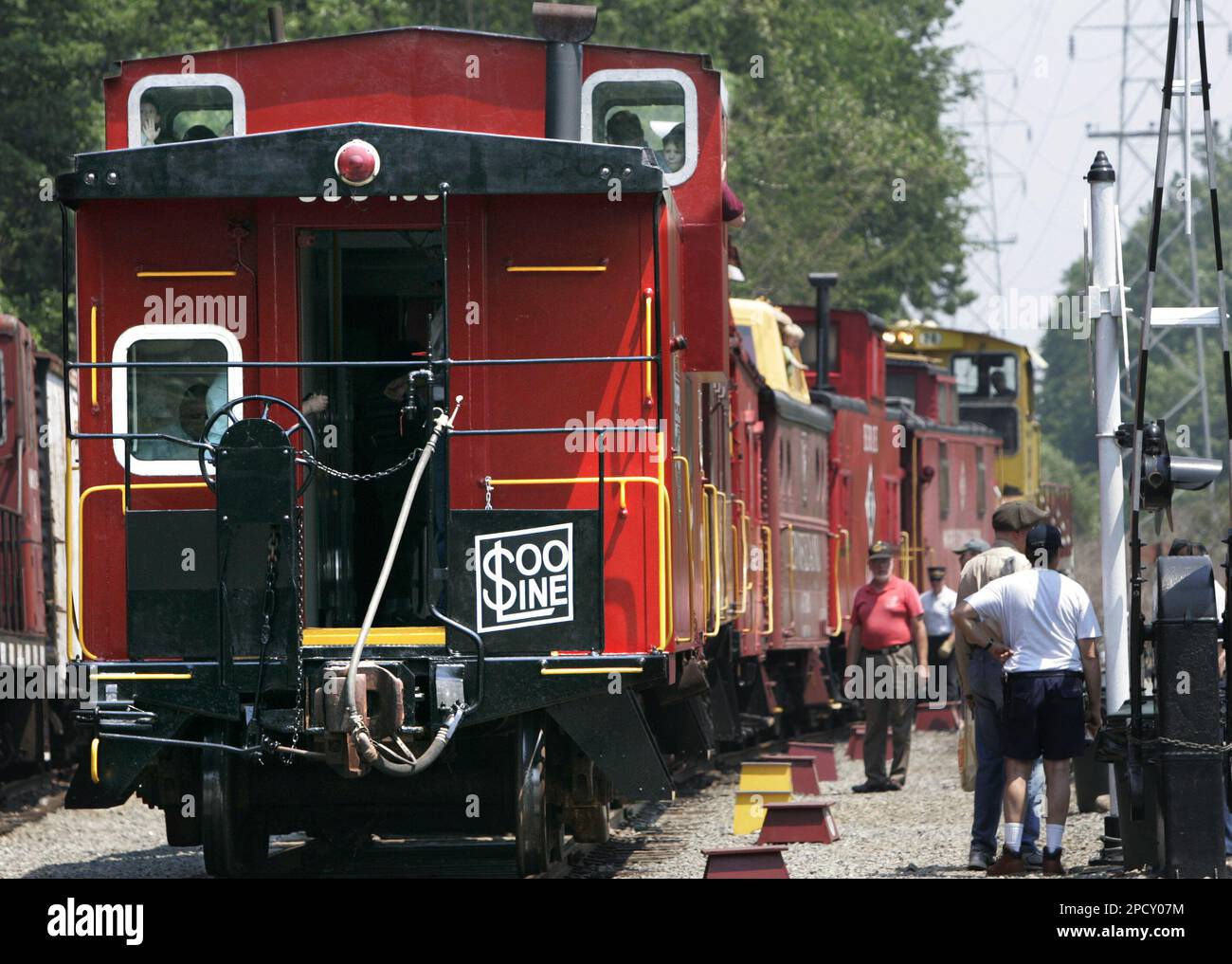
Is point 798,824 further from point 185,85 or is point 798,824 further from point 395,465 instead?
point 185,85

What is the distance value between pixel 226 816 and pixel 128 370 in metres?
1.94

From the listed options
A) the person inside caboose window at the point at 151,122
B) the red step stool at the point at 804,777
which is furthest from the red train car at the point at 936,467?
the person inside caboose window at the point at 151,122

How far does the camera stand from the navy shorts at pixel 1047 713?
9.62m

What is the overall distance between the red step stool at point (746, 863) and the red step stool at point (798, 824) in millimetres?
2690

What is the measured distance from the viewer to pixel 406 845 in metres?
11.3

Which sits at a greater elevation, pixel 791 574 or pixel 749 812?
pixel 791 574

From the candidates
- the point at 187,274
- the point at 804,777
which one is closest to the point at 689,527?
the point at 187,274

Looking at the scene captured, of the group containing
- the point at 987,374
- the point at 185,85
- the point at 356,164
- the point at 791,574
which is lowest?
the point at 791,574

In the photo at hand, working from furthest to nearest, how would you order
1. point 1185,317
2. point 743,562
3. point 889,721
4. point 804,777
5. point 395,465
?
1. point 889,721
2. point 804,777
3. point 743,562
4. point 1185,317
5. point 395,465

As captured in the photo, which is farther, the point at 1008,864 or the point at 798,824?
the point at 798,824

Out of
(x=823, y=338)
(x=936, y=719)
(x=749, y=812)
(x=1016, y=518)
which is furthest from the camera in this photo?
(x=936, y=719)

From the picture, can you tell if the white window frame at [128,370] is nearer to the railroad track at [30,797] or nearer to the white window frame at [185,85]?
the white window frame at [185,85]

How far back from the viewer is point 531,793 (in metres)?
8.99
